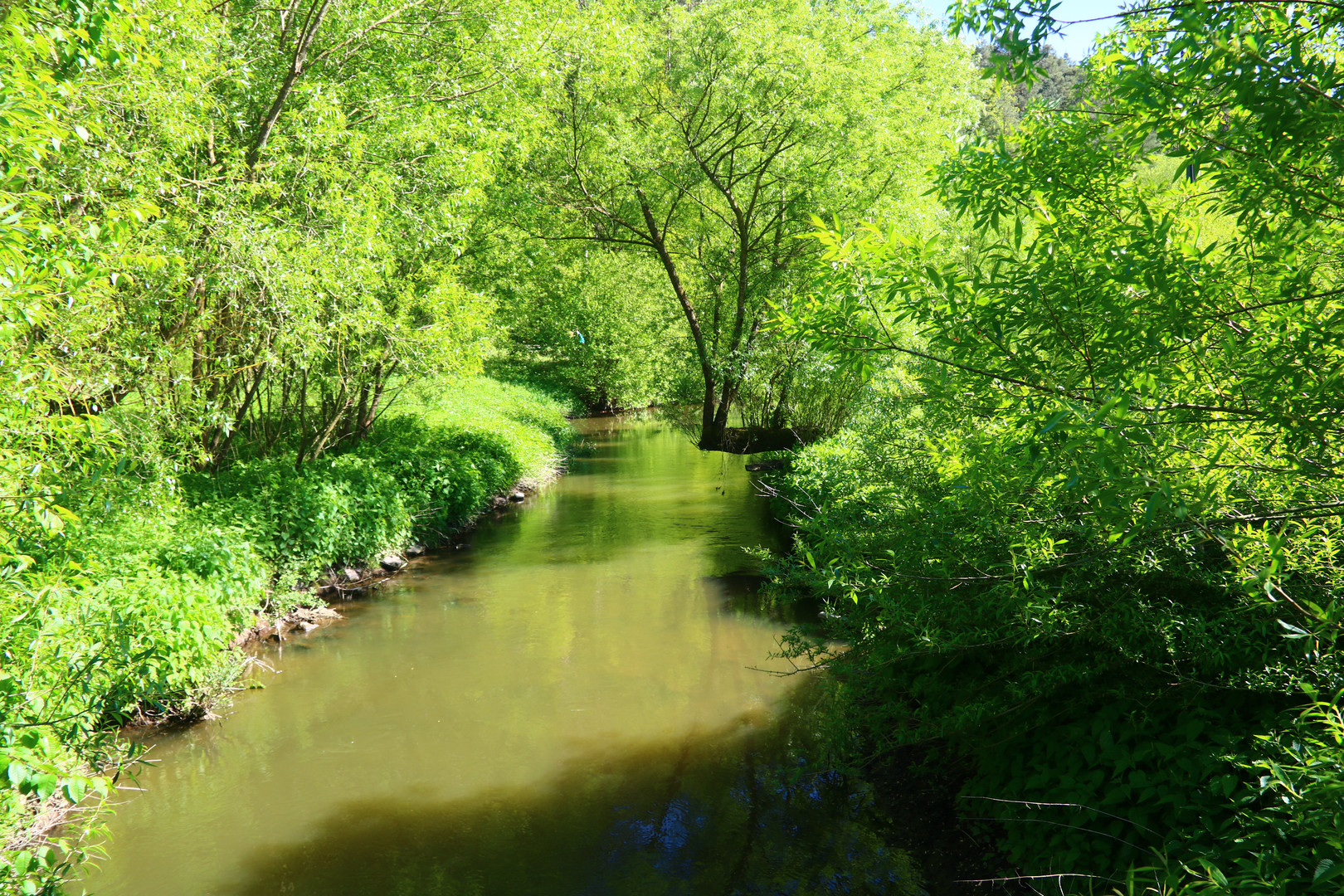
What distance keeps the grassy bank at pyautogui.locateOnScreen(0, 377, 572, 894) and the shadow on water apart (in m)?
1.70

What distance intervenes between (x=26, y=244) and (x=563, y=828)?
4.98 meters

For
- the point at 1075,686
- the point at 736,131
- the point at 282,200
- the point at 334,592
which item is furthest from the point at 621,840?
the point at 736,131

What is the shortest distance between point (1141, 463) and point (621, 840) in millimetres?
4632

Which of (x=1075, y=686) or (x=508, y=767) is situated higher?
(x=1075, y=686)

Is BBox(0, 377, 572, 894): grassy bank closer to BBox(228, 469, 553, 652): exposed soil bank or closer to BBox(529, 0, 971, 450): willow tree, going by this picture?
BBox(228, 469, 553, 652): exposed soil bank

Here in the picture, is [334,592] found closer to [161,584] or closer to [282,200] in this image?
[161,584]

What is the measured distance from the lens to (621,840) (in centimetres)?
582

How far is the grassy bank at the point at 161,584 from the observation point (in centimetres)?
383

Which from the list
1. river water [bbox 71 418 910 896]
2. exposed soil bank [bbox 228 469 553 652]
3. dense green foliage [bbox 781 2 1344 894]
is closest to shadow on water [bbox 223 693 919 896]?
river water [bbox 71 418 910 896]

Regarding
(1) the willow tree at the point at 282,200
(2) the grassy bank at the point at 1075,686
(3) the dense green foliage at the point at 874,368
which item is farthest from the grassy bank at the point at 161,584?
(2) the grassy bank at the point at 1075,686

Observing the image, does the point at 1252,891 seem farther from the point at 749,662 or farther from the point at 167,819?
the point at 167,819

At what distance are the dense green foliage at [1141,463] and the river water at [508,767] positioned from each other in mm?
1756

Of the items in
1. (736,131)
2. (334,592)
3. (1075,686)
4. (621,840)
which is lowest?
(621,840)

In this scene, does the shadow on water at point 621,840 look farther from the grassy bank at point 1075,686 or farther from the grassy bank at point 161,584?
the grassy bank at point 161,584
